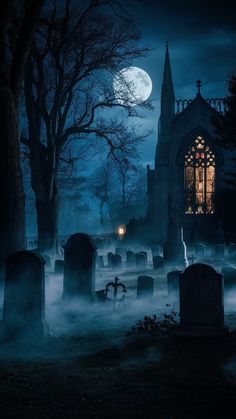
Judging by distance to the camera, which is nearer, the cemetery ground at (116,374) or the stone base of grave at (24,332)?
the cemetery ground at (116,374)

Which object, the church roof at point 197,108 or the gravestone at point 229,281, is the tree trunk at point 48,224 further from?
the church roof at point 197,108

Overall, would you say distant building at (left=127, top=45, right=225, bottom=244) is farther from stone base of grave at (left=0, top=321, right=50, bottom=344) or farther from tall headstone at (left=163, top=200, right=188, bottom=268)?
stone base of grave at (left=0, top=321, right=50, bottom=344)

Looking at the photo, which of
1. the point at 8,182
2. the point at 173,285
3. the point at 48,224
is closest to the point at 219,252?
the point at 48,224

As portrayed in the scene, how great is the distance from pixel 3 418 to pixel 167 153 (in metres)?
29.8

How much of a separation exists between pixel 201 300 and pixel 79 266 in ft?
11.8

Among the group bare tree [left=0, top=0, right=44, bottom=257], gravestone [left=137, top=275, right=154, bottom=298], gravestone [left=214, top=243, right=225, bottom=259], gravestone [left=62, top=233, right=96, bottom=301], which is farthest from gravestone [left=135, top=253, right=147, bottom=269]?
bare tree [left=0, top=0, right=44, bottom=257]

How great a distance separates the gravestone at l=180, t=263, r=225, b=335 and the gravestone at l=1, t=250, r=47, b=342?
243 centimetres

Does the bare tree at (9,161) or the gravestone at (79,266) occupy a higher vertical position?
the bare tree at (9,161)

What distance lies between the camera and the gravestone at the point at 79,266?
34.0 feet

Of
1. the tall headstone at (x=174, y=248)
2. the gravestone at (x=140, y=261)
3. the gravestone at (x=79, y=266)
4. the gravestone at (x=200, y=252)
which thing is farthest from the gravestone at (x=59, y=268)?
the gravestone at (x=200, y=252)

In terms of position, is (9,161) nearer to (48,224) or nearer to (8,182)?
(8,182)

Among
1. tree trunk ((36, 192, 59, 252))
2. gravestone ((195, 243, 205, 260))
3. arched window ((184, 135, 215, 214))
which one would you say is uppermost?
arched window ((184, 135, 215, 214))

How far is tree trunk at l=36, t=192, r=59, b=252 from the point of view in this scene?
18.5m

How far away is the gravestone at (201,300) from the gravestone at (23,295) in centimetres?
243
